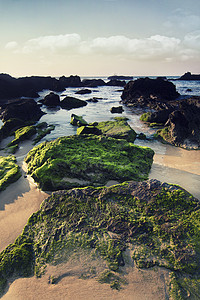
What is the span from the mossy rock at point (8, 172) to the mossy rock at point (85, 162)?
0.53 m

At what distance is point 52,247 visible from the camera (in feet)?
11.7

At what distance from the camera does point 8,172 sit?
6.81m

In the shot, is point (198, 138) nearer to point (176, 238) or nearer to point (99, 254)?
point (176, 238)

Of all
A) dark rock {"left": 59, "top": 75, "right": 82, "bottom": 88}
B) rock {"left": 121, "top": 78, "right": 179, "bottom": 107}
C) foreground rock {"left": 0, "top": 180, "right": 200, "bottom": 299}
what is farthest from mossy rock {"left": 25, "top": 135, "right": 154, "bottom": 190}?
dark rock {"left": 59, "top": 75, "right": 82, "bottom": 88}

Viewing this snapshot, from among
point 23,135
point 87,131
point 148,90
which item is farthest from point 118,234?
point 148,90

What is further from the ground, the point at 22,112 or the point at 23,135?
the point at 22,112

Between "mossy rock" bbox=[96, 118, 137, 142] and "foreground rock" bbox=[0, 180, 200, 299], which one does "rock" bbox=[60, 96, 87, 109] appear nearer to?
"mossy rock" bbox=[96, 118, 137, 142]

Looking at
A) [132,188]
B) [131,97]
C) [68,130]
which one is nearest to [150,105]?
[131,97]

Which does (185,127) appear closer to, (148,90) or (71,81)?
(148,90)

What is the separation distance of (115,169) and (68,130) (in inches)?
368

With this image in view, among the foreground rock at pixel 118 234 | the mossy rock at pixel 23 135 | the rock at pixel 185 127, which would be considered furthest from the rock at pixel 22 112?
the foreground rock at pixel 118 234

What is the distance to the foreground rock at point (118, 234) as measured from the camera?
312cm

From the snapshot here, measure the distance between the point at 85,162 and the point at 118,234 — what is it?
9.45 ft

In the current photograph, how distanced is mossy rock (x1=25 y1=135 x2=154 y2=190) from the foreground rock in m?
1.25
